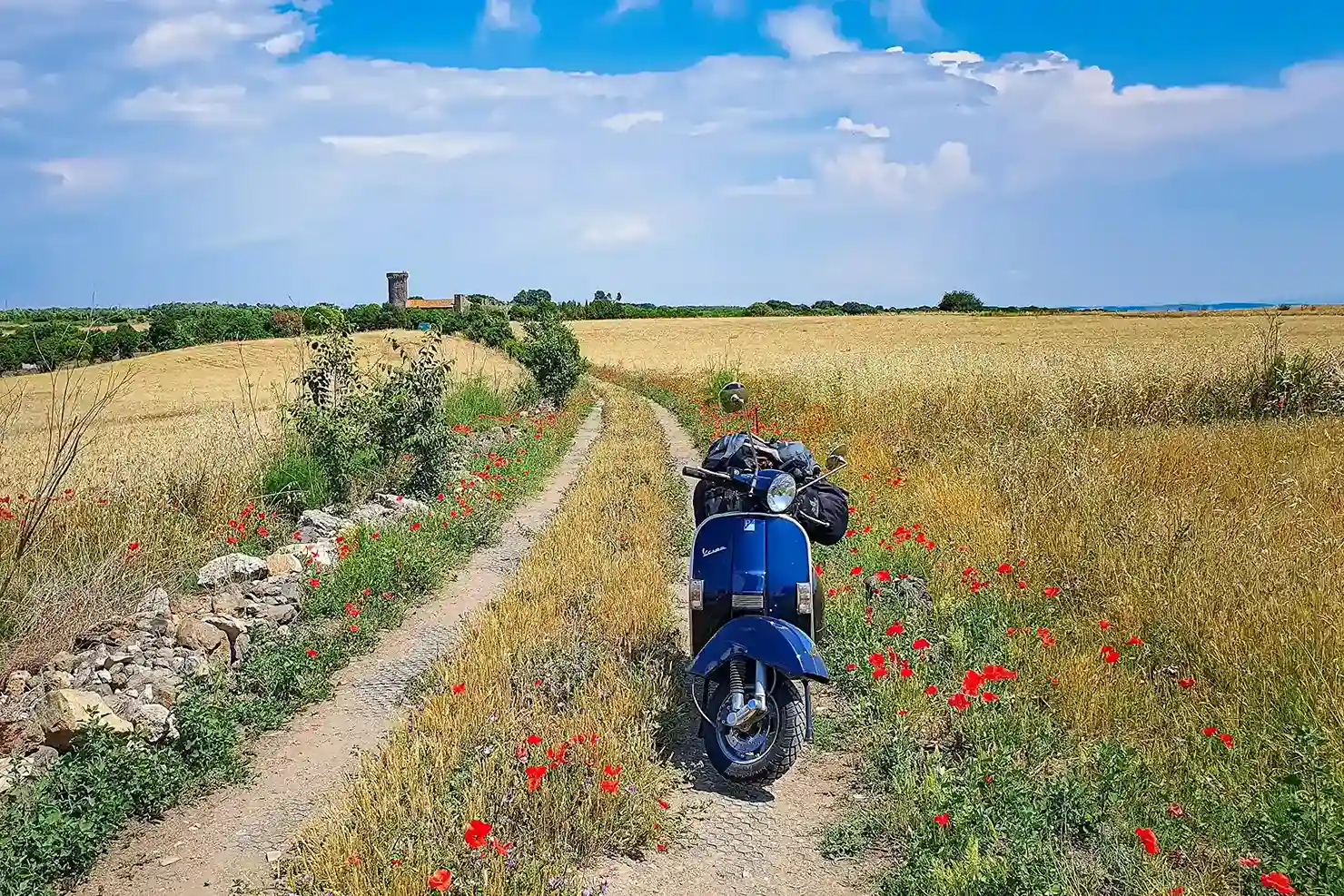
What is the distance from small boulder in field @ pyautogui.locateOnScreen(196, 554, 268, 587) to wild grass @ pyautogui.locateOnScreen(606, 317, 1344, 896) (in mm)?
4331

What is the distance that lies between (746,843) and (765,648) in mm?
828

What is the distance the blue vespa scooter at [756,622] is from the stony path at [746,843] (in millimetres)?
121

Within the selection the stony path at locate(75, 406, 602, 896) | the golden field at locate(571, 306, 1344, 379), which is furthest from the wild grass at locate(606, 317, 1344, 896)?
the golden field at locate(571, 306, 1344, 379)

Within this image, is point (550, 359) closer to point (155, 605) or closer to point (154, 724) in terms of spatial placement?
point (155, 605)

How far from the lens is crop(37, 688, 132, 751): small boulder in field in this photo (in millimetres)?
4316

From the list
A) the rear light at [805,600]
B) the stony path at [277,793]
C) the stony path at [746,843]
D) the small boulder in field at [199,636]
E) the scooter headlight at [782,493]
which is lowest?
the stony path at [277,793]

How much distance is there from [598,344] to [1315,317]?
46577 mm

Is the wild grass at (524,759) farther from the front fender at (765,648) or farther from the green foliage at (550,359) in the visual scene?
the green foliage at (550,359)

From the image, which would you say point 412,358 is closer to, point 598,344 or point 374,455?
point 374,455

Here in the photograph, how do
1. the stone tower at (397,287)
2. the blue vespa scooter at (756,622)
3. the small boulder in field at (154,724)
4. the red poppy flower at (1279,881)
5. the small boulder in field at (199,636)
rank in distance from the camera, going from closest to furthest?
the red poppy flower at (1279,881) < the blue vespa scooter at (756,622) < the small boulder in field at (154,724) < the small boulder in field at (199,636) < the stone tower at (397,287)

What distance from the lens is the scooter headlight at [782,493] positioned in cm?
434

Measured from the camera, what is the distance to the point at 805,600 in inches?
173

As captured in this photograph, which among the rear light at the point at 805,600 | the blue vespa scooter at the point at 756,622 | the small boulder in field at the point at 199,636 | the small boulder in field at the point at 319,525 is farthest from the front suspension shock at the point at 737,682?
the small boulder in field at the point at 319,525

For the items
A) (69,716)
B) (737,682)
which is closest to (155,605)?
(69,716)
